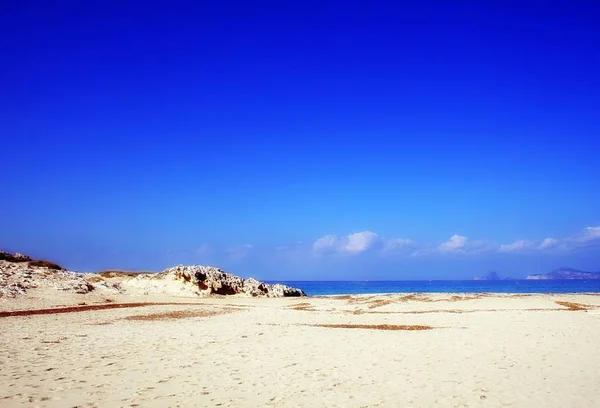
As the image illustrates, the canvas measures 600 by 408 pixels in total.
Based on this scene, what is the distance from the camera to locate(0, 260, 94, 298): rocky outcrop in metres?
33.1

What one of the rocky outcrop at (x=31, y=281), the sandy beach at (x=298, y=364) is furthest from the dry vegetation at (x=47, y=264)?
the sandy beach at (x=298, y=364)

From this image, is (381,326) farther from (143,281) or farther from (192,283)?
(143,281)

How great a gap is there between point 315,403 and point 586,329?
16447 millimetres

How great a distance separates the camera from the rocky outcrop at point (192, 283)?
46.1m

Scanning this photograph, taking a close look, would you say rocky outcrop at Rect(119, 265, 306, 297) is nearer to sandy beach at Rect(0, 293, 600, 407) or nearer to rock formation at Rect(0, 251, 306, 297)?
rock formation at Rect(0, 251, 306, 297)

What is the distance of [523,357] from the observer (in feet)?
43.1

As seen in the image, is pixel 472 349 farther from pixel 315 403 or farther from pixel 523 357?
pixel 315 403

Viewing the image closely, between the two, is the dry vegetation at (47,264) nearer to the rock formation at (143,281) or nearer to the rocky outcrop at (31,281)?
the rock formation at (143,281)

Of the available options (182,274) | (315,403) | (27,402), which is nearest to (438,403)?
(315,403)

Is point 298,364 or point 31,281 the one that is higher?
Answer: point 31,281

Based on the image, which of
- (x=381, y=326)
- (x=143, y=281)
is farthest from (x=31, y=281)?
(x=381, y=326)

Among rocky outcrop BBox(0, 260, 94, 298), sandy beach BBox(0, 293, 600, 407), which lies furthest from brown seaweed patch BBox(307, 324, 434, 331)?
rocky outcrop BBox(0, 260, 94, 298)

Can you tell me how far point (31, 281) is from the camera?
36.5m

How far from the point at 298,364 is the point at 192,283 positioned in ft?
123
